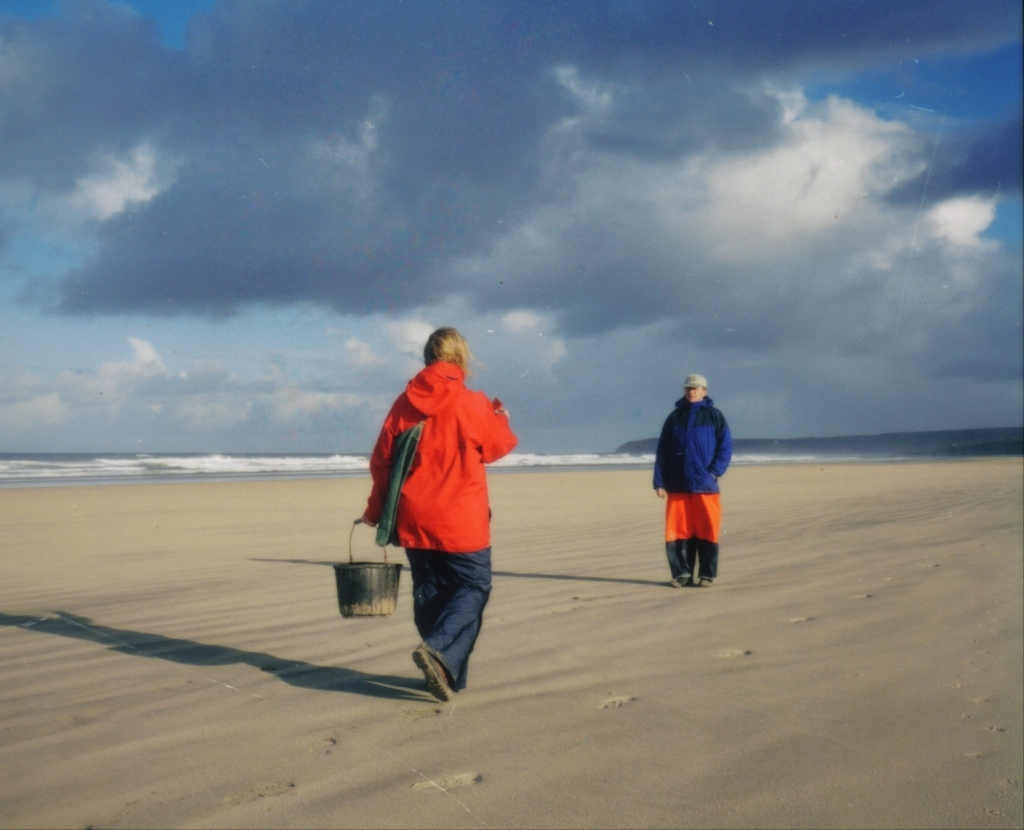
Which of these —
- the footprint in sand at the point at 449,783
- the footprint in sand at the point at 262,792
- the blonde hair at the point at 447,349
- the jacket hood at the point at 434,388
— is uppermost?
the blonde hair at the point at 447,349

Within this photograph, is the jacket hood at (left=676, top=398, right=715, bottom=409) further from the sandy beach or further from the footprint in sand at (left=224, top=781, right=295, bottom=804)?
the footprint in sand at (left=224, top=781, right=295, bottom=804)

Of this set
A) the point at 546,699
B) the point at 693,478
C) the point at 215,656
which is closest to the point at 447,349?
the point at 546,699

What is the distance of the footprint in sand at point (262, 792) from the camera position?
2916 millimetres

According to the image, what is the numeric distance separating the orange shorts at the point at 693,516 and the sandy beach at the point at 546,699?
0.44 metres

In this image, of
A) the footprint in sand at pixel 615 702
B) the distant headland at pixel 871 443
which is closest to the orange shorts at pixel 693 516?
the footprint in sand at pixel 615 702

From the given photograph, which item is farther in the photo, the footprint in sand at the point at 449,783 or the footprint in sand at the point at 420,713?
the footprint in sand at the point at 420,713

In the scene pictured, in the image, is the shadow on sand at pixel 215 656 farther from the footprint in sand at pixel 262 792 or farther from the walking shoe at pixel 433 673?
the footprint in sand at pixel 262 792

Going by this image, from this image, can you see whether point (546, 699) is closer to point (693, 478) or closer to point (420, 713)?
point (420, 713)

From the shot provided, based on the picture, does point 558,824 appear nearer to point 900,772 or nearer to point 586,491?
point 900,772

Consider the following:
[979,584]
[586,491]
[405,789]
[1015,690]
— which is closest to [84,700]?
[405,789]

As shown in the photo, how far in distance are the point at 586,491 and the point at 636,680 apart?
52.8 ft

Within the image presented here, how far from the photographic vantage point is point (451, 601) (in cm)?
399

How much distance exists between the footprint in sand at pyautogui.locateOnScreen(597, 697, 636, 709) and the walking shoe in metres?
0.68

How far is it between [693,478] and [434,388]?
372cm
